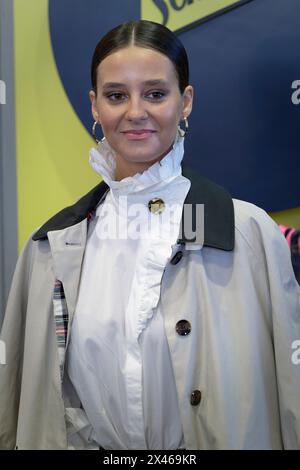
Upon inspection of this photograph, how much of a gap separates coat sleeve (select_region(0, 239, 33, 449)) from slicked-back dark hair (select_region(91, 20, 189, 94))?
0.45 m

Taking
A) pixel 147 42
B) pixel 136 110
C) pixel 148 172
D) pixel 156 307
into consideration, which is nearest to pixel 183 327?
A: pixel 156 307

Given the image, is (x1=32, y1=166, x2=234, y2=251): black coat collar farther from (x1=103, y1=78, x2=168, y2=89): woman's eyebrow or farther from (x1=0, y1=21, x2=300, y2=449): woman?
(x1=103, y1=78, x2=168, y2=89): woman's eyebrow

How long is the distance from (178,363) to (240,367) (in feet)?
0.39

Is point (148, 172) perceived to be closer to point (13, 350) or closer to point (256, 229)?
point (256, 229)

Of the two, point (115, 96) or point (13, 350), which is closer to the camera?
point (115, 96)

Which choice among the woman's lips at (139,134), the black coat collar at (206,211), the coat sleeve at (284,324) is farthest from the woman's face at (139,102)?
the coat sleeve at (284,324)

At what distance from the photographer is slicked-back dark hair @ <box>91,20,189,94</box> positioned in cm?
92

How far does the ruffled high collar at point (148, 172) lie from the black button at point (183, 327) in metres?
0.27

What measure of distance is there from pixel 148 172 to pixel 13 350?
50 centimetres

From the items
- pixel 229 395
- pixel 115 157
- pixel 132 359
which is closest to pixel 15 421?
pixel 132 359

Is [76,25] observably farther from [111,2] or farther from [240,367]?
[240,367]

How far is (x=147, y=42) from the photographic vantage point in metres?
0.91

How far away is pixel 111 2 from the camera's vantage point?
1317 millimetres

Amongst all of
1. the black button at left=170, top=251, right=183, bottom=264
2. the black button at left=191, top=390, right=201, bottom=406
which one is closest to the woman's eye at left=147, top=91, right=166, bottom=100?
the black button at left=170, top=251, right=183, bottom=264
